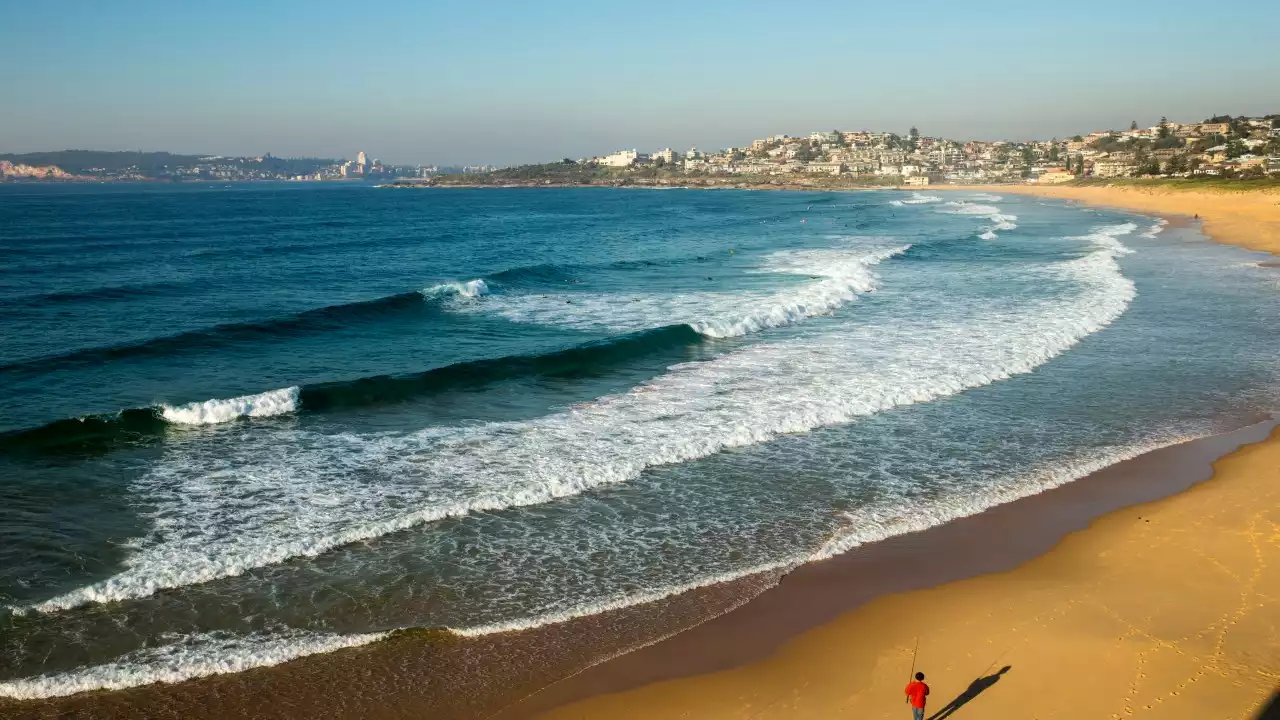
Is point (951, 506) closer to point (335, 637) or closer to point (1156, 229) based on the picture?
point (335, 637)

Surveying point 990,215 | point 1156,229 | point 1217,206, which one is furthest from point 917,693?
point 1217,206

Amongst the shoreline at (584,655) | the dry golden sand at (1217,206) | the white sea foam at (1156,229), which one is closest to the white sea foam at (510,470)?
the shoreline at (584,655)

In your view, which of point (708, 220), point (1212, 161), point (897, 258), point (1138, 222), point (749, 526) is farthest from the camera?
point (1212, 161)

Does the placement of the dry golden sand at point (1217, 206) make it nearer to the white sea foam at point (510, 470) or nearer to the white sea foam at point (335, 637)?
the white sea foam at point (510, 470)

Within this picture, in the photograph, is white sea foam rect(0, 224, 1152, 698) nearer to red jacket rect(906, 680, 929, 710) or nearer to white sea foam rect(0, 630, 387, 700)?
white sea foam rect(0, 630, 387, 700)

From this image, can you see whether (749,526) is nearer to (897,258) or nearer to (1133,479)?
(1133,479)

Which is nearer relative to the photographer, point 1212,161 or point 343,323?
point 343,323

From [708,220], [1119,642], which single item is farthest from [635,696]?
[708,220]
